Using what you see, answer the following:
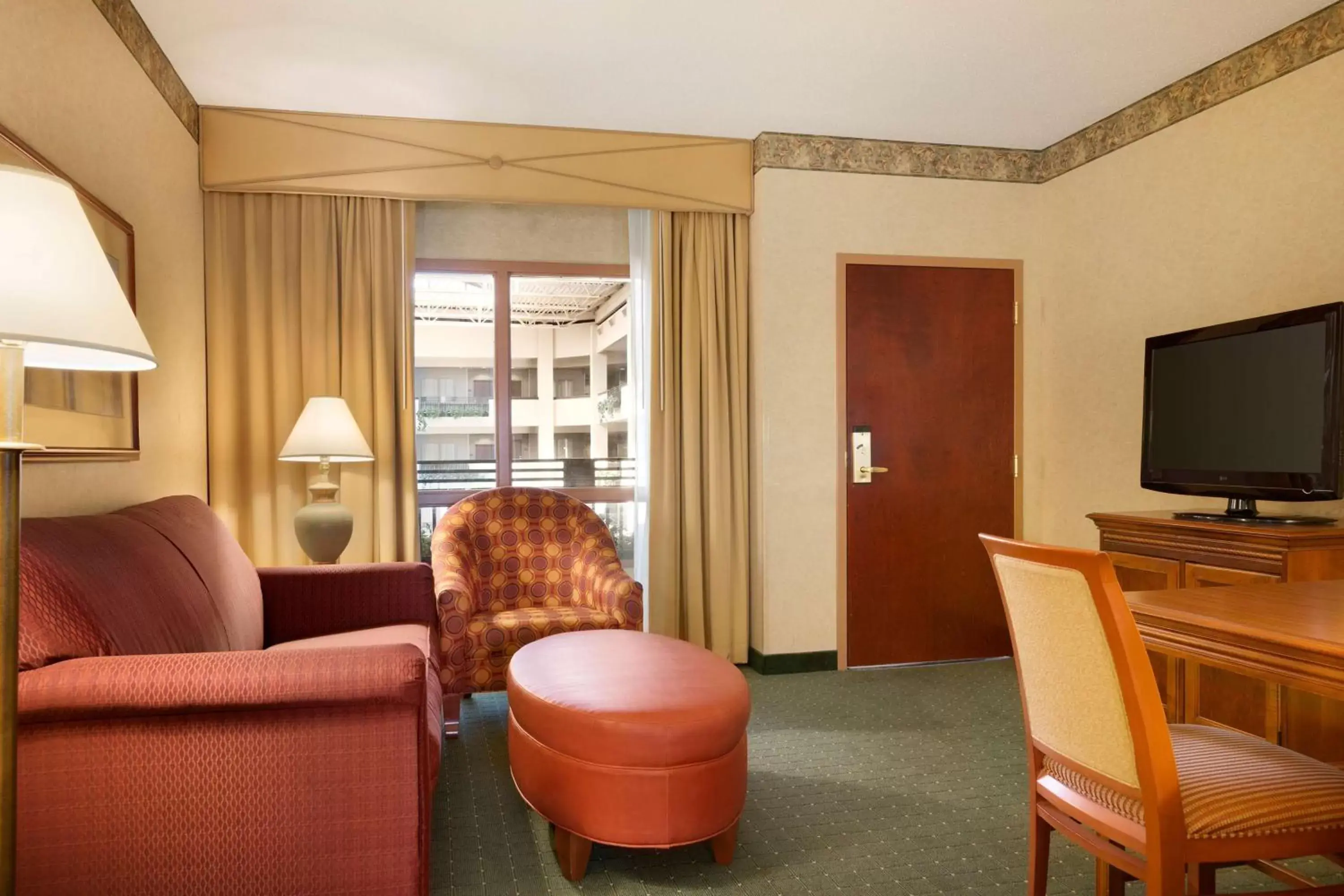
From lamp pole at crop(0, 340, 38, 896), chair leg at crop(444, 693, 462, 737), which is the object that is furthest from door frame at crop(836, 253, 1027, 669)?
lamp pole at crop(0, 340, 38, 896)

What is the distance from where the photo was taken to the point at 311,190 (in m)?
3.79

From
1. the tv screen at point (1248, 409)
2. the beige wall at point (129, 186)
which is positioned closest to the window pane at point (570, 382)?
the beige wall at point (129, 186)

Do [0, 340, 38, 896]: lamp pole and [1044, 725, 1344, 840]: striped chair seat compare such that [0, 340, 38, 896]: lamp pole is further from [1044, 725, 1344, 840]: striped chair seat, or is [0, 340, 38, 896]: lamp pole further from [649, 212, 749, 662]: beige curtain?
[649, 212, 749, 662]: beige curtain

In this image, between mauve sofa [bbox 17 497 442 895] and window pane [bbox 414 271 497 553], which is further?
window pane [bbox 414 271 497 553]

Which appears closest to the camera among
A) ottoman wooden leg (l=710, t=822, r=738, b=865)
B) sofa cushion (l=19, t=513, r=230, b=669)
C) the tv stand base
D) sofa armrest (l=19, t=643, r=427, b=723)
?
sofa armrest (l=19, t=643, r=427, b=723)

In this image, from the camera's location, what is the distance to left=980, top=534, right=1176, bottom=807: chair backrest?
136cm

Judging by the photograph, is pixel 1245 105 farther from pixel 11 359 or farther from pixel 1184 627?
pixel 11 359

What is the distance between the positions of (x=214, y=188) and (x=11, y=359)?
278 cm

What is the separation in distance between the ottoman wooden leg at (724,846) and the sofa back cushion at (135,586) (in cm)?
139

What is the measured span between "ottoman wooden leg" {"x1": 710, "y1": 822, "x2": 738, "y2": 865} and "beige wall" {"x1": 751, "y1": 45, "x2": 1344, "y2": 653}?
1.88 m

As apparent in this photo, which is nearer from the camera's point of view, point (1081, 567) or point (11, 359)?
point (11, 359)

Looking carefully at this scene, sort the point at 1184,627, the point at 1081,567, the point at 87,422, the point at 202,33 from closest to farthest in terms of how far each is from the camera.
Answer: the point at 1081,567 < the point at 1184,627 < the point at 87,422 < the point at 202,33

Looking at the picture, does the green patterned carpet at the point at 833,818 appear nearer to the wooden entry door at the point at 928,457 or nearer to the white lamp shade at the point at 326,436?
the wooden entry door at the point at 928,457

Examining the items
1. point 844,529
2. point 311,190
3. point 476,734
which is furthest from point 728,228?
point 476,734
